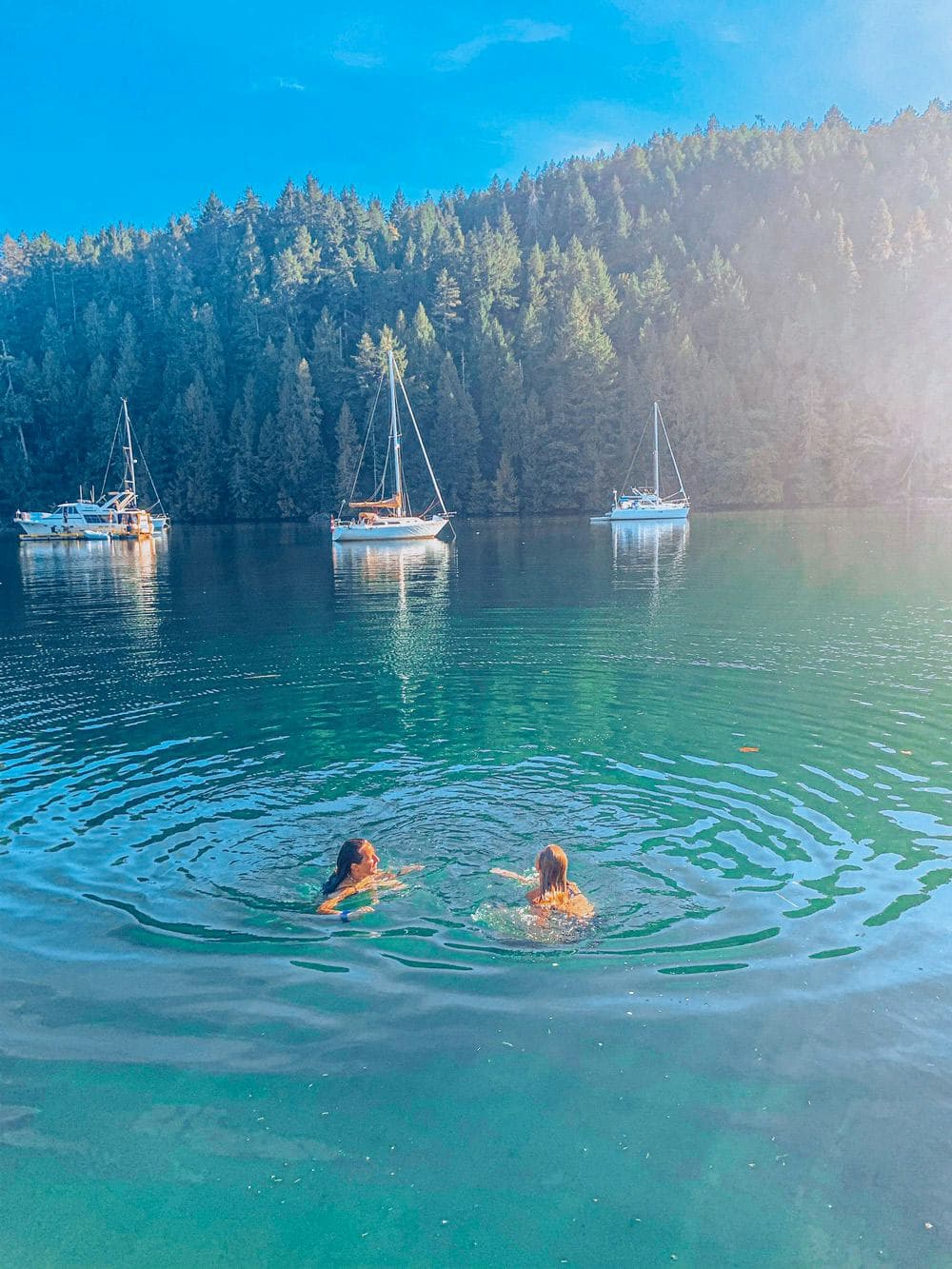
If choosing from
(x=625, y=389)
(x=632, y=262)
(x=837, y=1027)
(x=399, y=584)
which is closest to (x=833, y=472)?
(x=625, y=389)

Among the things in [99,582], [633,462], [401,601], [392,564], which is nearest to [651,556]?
[392,564]

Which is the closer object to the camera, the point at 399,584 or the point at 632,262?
the point at 399,584

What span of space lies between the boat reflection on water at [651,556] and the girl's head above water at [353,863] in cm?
2190

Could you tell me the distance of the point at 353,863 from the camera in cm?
948

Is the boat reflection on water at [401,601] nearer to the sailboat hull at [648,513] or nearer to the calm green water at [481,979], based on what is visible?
the calm green water at [481,979]

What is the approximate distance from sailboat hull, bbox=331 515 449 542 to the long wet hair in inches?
2374

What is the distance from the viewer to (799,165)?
155750 millimetres

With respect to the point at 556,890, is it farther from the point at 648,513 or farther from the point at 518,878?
the point at 648,513

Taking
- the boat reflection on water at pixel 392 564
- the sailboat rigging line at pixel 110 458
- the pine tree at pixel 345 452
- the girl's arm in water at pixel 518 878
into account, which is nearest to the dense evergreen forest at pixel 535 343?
the pine tree at pixel 345 452

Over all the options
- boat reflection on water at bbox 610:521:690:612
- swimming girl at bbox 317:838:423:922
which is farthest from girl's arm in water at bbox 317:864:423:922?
boat reflection on water at bbox 610:521:690:612

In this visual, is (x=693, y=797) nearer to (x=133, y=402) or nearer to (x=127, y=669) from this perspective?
(x=127, y=669)

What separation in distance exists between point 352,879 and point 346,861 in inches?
7.6

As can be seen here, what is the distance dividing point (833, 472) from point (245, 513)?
7077cm

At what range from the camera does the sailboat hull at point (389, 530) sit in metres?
68.3
